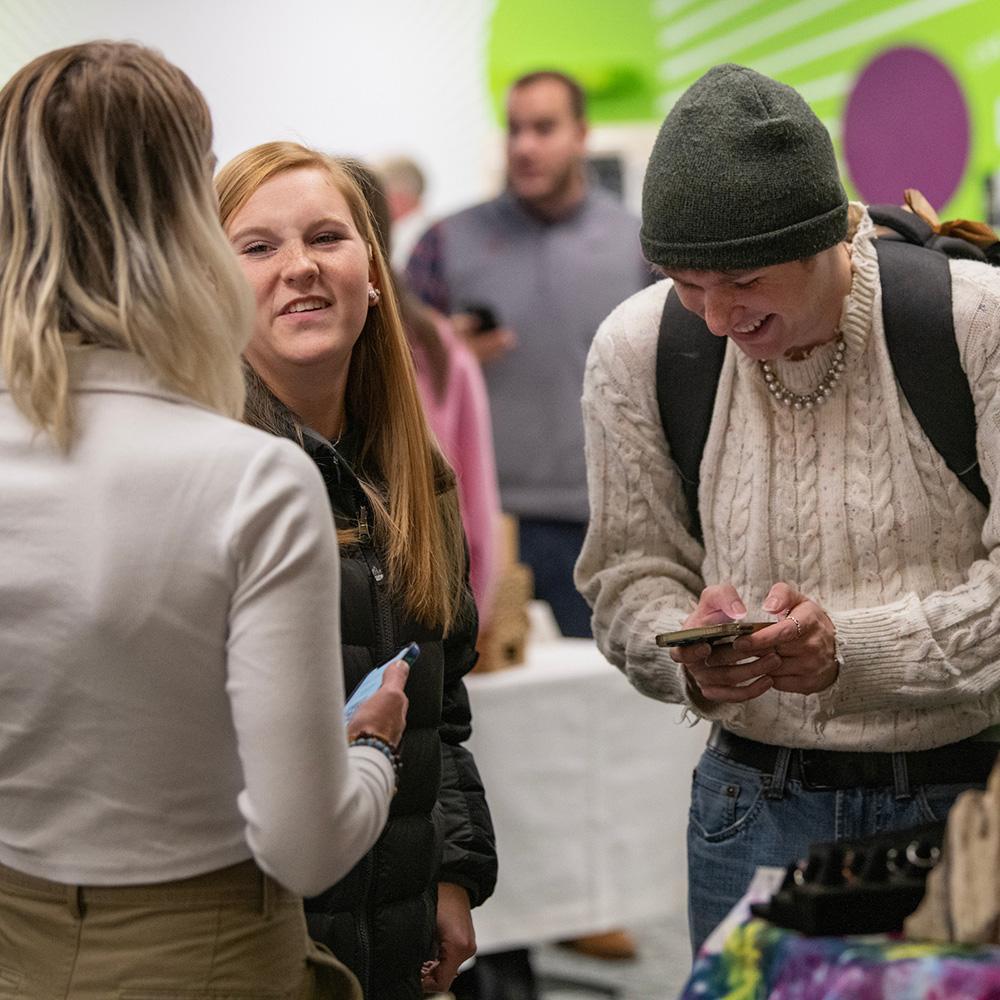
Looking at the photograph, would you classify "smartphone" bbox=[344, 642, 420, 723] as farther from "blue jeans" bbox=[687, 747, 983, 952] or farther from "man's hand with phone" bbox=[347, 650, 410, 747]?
"blue jeans" bbox=[687, 747, 983, 952]

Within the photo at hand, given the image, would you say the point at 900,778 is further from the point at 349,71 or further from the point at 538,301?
the point at 349,71

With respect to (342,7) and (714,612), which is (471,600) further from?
(342,7)

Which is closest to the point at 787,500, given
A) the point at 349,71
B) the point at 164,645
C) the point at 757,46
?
the point at 164,645

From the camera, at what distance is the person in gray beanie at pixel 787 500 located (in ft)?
5.91

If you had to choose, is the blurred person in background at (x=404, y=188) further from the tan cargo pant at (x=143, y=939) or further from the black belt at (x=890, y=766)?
the tan cargo pant at (x=143, y=939)

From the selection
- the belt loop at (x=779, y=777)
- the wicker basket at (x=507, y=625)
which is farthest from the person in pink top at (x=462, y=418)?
the belt loop at (x=779, y=777)

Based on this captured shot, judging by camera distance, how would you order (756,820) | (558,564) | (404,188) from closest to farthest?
(756,820) < (558,564) < (404,188)

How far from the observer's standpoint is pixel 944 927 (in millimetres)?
1312

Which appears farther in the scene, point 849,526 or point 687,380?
point 687,380

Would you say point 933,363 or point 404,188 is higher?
point 933,363

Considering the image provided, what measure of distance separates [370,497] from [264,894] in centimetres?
60

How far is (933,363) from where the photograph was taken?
1869mm

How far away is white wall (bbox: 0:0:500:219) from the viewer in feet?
23.0

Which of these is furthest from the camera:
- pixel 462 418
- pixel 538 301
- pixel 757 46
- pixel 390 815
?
pixel 757 46
